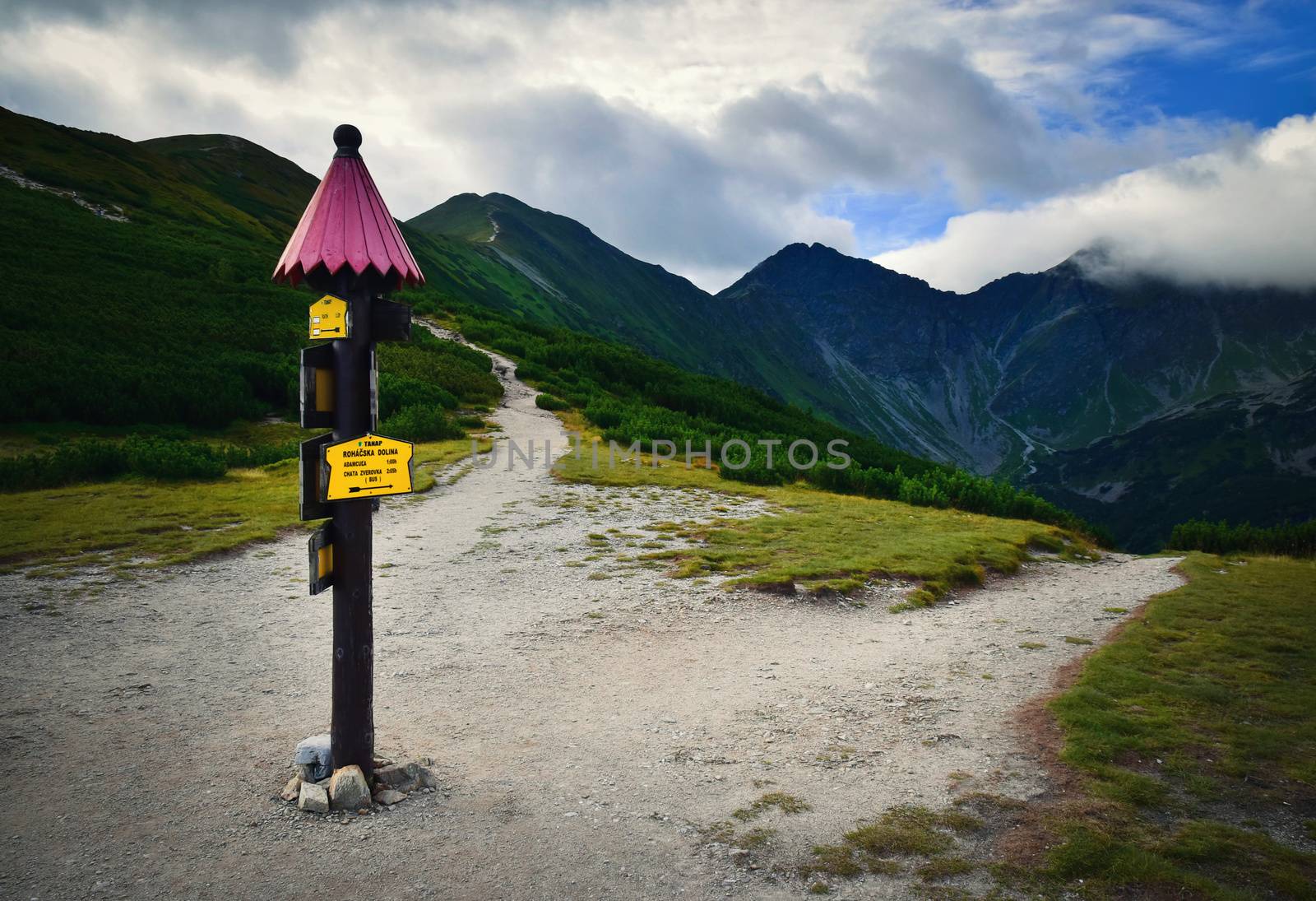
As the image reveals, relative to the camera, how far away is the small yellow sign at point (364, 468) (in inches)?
239

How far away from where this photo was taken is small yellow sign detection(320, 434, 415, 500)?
6062 millimetres

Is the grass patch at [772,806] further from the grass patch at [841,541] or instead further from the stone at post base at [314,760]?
the grass patch at [841,541]

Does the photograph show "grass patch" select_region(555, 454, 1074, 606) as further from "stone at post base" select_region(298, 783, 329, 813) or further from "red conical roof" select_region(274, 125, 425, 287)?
"red conical roof" select_region(274, 125, 425, 287)

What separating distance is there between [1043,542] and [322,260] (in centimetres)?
1958

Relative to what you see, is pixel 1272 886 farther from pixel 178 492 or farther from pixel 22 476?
pixel 22 476

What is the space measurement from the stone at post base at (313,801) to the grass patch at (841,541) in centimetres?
836

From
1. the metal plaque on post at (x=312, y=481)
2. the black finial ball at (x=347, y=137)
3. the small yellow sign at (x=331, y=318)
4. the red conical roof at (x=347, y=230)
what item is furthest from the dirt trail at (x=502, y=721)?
the black finial ball at (x=347, y=137)

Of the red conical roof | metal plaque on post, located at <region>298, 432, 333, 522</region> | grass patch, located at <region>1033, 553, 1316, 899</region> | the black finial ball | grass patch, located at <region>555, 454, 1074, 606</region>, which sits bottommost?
grass patch, located at <region>1033, 553, 1316, 899</region>

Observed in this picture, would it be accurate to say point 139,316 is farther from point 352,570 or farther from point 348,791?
point 348,791

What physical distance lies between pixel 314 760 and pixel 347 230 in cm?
474

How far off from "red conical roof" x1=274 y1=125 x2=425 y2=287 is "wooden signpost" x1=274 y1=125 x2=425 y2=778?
0.03ft

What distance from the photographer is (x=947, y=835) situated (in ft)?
18.4

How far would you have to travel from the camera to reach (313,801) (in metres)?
5.97

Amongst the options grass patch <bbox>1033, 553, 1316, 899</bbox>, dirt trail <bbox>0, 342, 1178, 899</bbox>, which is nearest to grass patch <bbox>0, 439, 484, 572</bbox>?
dirt trail <bbox>0, 342, 1178, 899</bbox>
